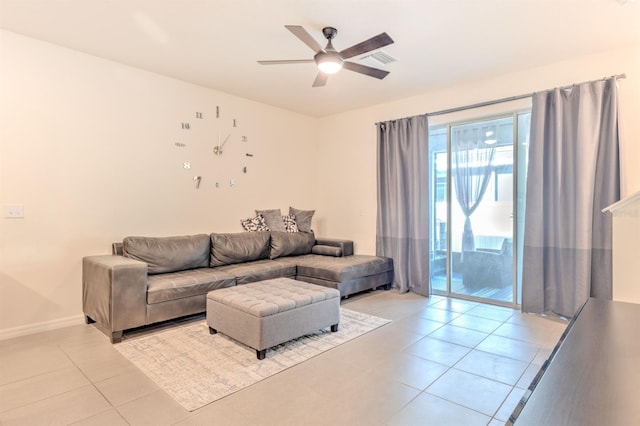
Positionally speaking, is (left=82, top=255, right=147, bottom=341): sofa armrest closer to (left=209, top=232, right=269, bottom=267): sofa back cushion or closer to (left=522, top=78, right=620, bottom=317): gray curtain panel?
(left=209, top=232, right=269, bottom=267): sofa back cushion

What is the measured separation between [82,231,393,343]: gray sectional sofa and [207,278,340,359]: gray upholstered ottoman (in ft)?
1.62

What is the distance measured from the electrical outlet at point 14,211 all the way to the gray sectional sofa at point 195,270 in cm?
69

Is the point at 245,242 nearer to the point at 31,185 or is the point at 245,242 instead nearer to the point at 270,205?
the point at 270,205

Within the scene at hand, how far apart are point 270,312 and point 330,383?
70 cm

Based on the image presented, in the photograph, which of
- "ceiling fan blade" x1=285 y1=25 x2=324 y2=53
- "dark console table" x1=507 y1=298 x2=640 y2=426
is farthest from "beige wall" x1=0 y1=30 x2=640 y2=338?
"dark console table" x1=507 y1=298 x2=640 y2=426

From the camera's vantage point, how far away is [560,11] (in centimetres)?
281

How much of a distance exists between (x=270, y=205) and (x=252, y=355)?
2.99m

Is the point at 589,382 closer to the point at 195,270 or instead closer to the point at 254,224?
the point at 195,270

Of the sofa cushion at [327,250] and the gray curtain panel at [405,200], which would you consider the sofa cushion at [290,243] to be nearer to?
the sofa cushion at [327,250]

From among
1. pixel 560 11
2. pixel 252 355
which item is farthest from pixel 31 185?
pixel 560 11

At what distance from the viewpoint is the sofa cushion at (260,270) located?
3.97 meters

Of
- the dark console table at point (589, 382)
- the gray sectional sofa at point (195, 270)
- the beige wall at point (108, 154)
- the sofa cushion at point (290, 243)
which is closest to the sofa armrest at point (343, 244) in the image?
the gray sectional sofa at point (195, 270)

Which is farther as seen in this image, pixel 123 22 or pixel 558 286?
pixel 558 286

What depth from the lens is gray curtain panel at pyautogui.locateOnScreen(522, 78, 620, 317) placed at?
3424mm
